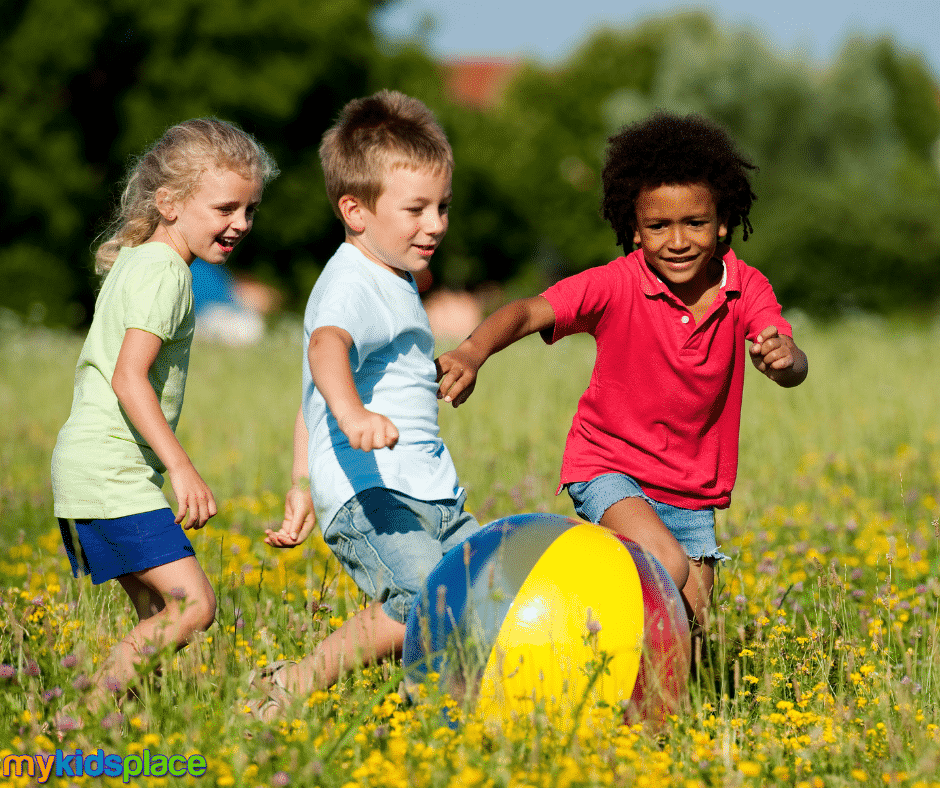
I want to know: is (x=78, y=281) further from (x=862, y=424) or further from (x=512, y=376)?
(x=862, y=424)

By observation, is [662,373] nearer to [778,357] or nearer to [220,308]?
[778,357]

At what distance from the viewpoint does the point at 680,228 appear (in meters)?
4.12

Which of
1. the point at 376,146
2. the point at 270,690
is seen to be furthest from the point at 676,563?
the point at 376,146

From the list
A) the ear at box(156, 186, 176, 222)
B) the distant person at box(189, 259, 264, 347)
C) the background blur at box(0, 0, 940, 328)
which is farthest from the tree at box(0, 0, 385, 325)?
the ear at box(156, 186, 176, 222)

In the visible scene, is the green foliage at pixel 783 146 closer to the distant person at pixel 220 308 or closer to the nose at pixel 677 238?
the nose at pixel 677 238

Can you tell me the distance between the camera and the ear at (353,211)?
3836mm

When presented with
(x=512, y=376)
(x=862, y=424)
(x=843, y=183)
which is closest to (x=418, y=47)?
(x=843, y=183)

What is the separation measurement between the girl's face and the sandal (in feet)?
4.67

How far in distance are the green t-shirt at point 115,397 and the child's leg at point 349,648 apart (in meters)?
0.73

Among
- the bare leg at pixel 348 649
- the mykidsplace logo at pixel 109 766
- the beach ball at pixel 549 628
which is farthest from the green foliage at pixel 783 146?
the mykidsplace logo at pixel 109 766

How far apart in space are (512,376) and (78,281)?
2080 cm

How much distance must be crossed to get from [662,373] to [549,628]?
4.44 ft

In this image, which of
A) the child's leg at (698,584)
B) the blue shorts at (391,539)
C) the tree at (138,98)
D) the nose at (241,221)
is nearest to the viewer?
the blue shorts at (391,539)

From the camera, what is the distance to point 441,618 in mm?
3307
